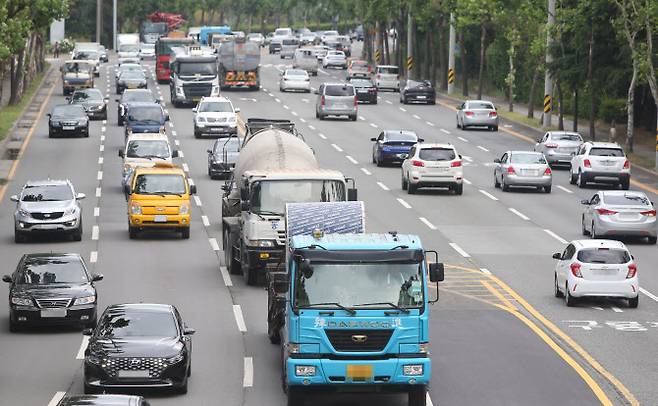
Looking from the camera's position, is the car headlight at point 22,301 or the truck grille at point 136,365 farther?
the car headlight at point 22,301

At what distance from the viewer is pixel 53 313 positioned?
2872cm

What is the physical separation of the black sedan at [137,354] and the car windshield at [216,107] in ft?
153

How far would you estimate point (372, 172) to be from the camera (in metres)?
59.5

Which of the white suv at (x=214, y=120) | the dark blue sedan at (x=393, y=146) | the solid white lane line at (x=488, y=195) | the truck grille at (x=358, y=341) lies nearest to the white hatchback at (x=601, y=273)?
the truck grille at (x=358, y=341)

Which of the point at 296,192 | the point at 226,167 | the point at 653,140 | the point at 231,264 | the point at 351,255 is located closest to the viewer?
the point at 351,255

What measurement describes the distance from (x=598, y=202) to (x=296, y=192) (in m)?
12.7

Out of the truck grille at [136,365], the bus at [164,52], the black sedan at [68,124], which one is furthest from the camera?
the bus at [164,52]

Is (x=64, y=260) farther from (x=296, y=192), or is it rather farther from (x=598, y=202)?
(x=598, y=202)

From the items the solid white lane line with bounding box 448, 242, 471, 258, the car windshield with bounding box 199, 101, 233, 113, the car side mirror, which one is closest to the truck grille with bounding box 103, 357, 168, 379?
the car side mirror

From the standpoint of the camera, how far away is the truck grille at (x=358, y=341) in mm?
21422

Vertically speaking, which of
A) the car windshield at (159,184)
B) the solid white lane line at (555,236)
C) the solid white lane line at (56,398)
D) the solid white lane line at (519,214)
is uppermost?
the car windshield at (159,184)

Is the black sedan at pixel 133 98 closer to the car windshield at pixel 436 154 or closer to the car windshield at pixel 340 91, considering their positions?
the car windshield at pixel 340 91

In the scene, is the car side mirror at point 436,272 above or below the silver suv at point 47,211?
above

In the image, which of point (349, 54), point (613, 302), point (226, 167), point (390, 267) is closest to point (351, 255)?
point (390, 267)
